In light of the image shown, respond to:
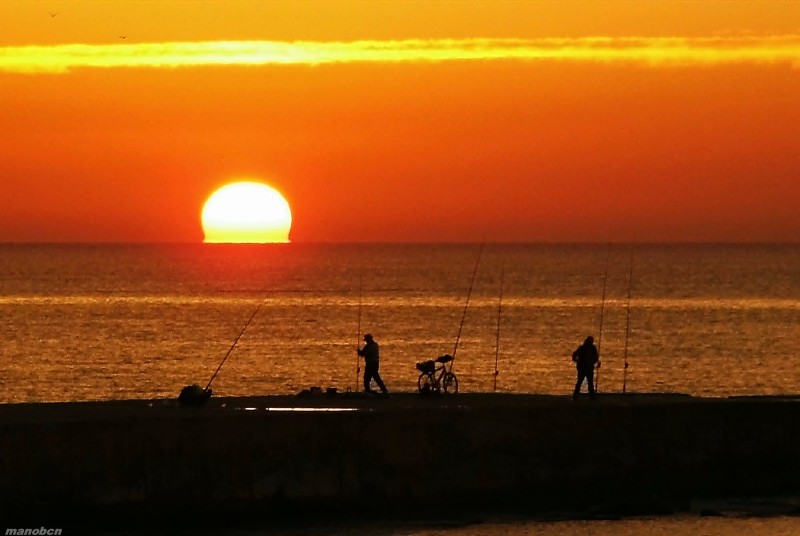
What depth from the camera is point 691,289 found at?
158750mm

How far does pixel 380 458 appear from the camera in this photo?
91.1 ft

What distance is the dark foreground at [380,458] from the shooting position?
2633cm

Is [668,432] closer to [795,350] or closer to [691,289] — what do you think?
[795,350]

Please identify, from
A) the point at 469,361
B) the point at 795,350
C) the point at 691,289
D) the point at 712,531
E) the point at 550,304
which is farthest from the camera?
the point at 691,289

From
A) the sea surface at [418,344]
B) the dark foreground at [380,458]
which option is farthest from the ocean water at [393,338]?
the dark foreground at [380,458]

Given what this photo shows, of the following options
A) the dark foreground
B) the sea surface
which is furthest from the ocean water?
the dark foreground

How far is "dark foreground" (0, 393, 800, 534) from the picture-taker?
86.4 feet

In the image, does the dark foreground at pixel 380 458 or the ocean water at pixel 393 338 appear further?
the ocean water at pixel 393 338

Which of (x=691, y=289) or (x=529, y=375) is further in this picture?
(x=691, y=289)

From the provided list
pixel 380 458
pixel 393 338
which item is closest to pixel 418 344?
pixel 393 338

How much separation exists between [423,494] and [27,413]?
736cm

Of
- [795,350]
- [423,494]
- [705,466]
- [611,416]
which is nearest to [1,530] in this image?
[423,494]

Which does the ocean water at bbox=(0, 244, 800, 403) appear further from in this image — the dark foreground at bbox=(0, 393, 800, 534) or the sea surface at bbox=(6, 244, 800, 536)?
the dark foreground at bbox=(0, 393, 800, 534)

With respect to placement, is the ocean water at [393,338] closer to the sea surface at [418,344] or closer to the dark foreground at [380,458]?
the sea surface at [418,344]
